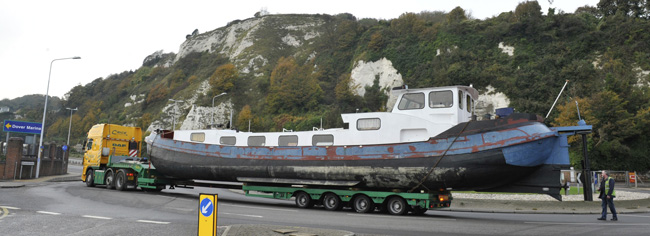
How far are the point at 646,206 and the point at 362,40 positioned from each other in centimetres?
6100

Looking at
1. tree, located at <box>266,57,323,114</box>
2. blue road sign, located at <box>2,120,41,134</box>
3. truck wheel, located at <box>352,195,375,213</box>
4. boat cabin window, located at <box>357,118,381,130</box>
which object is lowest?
truck wheel, located at <box>352,195,375,213</box>

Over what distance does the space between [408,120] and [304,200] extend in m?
5.12

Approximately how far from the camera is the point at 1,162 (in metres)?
26.9

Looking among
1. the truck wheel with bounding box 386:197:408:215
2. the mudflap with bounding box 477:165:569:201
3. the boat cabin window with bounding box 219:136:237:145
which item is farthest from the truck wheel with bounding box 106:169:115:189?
the mudflap with bounding box 477:165:569:201

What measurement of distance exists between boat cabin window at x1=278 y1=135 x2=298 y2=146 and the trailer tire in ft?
6.64

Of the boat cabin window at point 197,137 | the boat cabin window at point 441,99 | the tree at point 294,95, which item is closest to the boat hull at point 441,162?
the boat cabin window at point 441,99

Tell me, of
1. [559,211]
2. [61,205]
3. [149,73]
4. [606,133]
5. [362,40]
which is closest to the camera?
[61,205]

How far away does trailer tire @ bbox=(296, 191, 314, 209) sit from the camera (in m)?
15.4

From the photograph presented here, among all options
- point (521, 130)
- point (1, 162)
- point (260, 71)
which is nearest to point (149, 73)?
point (260, 71)

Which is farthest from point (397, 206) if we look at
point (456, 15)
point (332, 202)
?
point (456, 15)

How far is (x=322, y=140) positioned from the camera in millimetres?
15586

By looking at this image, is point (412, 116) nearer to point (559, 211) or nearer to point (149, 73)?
point (559, 211)

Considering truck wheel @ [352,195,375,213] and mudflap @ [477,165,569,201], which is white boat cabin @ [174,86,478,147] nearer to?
truck wheel @ [352,195,375,213]

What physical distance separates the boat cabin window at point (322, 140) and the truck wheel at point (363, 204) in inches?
96.0
